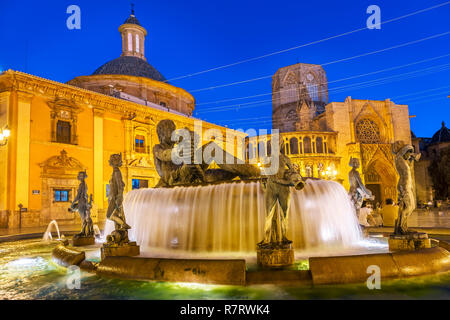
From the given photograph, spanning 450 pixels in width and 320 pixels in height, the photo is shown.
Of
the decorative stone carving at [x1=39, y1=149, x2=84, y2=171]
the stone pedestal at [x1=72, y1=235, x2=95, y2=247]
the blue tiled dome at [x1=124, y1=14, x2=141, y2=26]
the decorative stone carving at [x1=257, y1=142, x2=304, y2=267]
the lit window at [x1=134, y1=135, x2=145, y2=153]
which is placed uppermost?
the blue tiled dome at [x1=124, y1=14, x2=141, y2=26]

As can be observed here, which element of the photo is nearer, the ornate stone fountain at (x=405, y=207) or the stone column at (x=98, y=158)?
the ornate stone fountain at (x=405, y=207)

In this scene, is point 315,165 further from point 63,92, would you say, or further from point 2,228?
point 2,228

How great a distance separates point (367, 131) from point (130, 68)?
85.9 ft

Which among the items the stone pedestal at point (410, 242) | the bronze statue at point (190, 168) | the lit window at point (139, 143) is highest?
the lit window at point (139, 143)

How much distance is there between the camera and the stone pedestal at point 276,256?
4.50 metres

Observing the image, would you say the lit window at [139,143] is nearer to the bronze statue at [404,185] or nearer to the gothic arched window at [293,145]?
the gothic arched window at [293,145]

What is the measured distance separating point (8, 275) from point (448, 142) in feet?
164

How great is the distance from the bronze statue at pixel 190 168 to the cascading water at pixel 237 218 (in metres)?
1.24

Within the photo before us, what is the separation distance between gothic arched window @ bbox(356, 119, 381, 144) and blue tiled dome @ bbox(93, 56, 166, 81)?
2243cm

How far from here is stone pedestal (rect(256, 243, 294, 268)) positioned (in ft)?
14.8

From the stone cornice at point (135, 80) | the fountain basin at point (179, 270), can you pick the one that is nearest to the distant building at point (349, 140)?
the stone cornice at point (135, 80)

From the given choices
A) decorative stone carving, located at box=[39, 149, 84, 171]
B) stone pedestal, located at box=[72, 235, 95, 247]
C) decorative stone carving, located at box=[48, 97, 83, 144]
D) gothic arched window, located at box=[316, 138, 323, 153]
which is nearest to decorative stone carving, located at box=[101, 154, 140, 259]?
stone pedestal, located at box=[72, 235, 95, 247]

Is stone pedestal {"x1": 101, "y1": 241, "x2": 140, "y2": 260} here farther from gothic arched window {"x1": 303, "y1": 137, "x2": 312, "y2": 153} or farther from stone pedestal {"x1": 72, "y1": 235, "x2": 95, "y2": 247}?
gothic arched window {"x1": 303, "y1": 137, "x2": 312, "y2": 153}

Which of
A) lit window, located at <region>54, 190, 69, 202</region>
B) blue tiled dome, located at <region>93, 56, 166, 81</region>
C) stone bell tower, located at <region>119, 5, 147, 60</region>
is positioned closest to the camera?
lit window, located at <region>54, 190, 69, 202</region>
